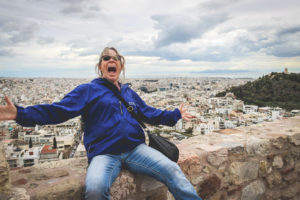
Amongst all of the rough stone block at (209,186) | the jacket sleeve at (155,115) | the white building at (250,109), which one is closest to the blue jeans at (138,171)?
the jacket sleeve at (155,115)

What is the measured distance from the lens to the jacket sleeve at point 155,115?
6.12ft

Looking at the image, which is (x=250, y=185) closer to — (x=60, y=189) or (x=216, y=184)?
(x=216, y=184)

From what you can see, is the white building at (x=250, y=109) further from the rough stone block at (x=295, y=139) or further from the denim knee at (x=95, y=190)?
the denim knee at (x=95, y=190)

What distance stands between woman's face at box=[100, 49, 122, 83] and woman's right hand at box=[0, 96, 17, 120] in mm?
Result: 795

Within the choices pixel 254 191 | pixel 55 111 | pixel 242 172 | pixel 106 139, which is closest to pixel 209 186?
pixel 242 172

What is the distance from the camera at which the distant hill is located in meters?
38.5

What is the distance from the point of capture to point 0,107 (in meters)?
1.18

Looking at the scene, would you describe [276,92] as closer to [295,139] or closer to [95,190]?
[295,139]

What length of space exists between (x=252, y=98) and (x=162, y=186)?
50876 mm

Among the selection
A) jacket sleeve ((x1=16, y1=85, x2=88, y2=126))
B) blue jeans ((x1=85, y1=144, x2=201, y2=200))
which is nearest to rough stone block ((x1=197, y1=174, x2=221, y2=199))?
blue jeans ((x1=85, y1=144, x2=201, y2=200))

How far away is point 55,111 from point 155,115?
32.3 inches

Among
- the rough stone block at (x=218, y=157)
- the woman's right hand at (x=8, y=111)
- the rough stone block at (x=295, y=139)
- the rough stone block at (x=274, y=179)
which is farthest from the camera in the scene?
the rough stone block at (x=295, y=139)

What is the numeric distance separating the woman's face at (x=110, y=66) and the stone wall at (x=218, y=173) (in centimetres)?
73

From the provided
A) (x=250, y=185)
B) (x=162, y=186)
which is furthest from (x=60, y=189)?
(x=250, y=185)
